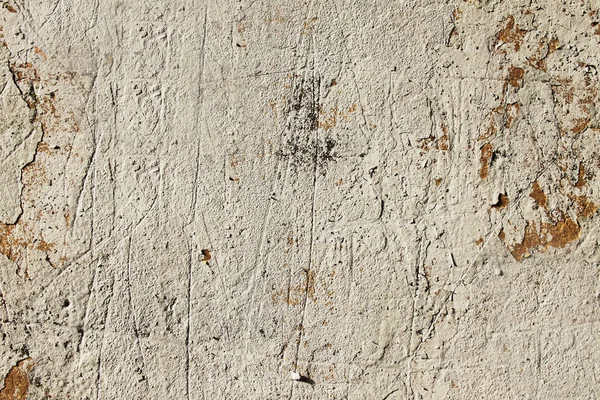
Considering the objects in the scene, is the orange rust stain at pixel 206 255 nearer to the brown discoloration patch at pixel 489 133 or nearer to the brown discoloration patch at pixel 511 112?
the brown discoloration patch at pixel 489 133

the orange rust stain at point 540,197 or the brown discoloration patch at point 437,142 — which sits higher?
the brown discoloration patch at point 437,142

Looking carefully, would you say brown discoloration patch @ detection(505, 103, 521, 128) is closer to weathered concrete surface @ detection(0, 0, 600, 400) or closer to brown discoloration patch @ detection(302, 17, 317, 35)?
weathered concrete surface @ detection(0, 0, 600, 400)

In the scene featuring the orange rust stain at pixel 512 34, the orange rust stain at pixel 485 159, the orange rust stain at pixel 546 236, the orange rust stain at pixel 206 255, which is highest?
the orange rust stain at pixel 512 34

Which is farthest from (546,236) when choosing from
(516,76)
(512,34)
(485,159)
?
(512,34)

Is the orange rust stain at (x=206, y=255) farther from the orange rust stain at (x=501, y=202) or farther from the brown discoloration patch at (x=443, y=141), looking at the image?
the orange rust stain at (x=501, y=202)

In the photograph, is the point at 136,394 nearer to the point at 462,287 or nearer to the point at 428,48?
the point at 462,287

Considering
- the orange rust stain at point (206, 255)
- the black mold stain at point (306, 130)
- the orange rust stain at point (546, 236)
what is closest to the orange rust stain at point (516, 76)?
the orange rust stain at point (546, 236)

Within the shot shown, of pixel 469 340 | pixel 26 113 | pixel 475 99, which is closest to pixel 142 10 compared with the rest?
pixel 26 113

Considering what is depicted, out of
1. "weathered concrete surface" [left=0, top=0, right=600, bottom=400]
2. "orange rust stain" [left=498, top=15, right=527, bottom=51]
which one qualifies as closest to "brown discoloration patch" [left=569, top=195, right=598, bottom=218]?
"weathered concrete surface" [left=0, top=0, right=600, bottom=400]
